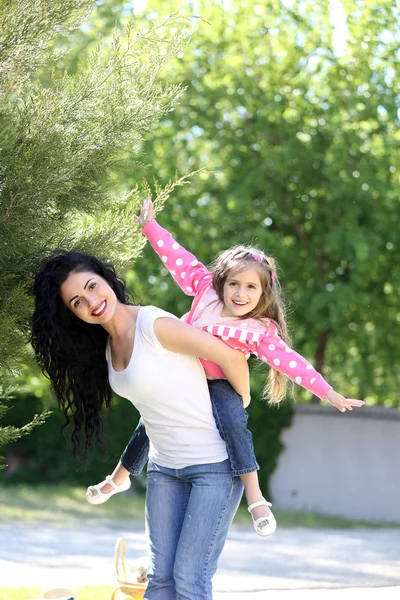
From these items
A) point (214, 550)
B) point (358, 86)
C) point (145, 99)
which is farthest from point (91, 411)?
point (358, 86)

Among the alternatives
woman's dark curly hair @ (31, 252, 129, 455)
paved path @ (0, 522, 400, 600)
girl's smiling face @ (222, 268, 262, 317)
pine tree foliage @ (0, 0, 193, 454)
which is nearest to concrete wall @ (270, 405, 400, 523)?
paved path @ (0, 522, 400, 600)

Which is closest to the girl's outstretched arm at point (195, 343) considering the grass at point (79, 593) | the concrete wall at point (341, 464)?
the grass at point (79, 593)

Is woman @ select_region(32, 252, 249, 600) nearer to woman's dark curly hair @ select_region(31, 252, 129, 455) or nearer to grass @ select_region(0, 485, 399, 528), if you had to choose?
woman's dark curly hair @ select_region(31, 252, 129, 455)

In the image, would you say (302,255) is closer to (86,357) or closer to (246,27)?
(246,27)

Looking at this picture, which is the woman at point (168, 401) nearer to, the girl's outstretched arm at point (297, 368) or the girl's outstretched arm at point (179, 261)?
the girl's outstretched arm at point (297, 368)

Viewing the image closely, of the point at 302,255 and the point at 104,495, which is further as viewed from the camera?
the point at 302,255

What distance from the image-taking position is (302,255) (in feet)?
49.6

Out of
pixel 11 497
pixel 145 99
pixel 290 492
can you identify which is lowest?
pixel 290 492

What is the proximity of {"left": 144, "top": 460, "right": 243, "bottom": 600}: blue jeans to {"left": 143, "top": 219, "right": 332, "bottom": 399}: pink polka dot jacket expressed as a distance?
40cm

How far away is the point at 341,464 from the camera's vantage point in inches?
607

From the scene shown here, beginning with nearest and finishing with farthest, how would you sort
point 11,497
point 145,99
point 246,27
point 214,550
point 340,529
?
point 214,550, point 145,99, point 340,529, point 11,497, point 246,27

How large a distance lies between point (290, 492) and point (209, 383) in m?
12.4

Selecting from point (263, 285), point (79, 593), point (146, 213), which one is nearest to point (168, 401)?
point (263, 285)

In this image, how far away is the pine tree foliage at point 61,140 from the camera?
377cm
